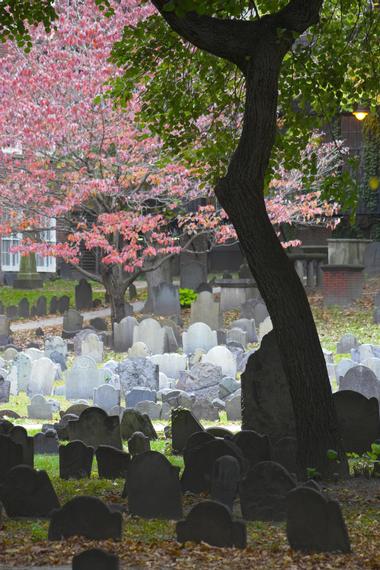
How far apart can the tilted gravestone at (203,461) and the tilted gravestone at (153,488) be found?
2.95 ft

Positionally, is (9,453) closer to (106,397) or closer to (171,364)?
(106,397)

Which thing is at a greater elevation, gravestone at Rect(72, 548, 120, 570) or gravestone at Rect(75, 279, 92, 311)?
gravestone at Rect(75, 279, 92, 311)

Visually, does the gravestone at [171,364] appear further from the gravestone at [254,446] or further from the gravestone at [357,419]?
the gravestone at [254,446]

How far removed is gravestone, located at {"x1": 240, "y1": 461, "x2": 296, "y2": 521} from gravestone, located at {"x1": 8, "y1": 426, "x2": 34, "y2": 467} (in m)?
2.91

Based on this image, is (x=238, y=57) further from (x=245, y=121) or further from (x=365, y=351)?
(x=365, y=351)

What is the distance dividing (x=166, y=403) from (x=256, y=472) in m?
Result: 7.71

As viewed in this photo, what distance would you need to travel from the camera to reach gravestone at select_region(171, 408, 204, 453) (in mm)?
14055

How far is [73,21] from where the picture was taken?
89.2 ft

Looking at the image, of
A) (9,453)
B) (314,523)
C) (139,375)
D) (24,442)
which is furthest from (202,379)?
(314,523)

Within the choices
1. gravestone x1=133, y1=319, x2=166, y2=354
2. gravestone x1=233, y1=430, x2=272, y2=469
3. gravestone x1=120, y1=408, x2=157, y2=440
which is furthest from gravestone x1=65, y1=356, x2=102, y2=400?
gravestone x1=233, y1=430, x2=272, y2=469

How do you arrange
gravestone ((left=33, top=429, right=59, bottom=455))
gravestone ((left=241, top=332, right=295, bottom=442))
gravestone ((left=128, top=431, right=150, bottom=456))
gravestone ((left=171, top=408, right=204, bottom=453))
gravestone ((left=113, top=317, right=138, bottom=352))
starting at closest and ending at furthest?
gravestone ((left=241, top=332, right=295, bottom=442)) < gravestone ((left=128, top=431, right=150, bottom=456)) < gravestone ((left=171, top=408, right=204, bottom=453)) < gravestone ((left=33, top=429, right=59, bottom=455)) < gravestone ((left=113, top=317, right=138, bottom=352))

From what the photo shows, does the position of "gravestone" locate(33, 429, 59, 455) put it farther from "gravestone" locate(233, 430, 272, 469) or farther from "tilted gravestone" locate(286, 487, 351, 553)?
"tilted gravestone" locate(286, 487, 351, 553)

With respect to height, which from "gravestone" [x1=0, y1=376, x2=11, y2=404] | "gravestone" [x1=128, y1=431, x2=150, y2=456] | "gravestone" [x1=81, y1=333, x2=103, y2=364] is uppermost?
"gravestone" [x1=81, y1=333, x2=103, y2=364]

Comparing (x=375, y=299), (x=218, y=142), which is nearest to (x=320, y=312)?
(x=375, y=299)
